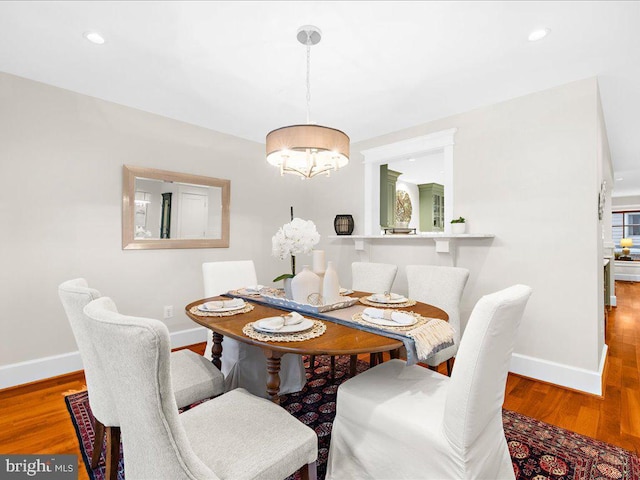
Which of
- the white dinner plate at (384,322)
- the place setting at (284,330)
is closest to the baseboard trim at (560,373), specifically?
the white dinner plate at (384,322)

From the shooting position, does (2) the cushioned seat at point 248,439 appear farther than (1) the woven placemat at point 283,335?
No

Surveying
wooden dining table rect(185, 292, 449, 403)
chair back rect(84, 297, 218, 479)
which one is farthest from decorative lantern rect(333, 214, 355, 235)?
chair back rect(84, 297, 218, 479)

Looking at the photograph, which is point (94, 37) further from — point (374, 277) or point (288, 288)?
point (374, 277)

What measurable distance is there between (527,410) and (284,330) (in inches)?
76.2

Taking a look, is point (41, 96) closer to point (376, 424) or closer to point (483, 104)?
point (376, 424)

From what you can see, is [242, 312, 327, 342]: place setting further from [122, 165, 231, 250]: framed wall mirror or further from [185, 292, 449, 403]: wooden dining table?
[122, 165, 231, 250]: framed wall mirror

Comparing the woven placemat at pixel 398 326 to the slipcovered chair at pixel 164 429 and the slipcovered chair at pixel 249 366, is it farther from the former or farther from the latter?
the slipcovered chair at pixel 249 366

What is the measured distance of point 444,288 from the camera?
2.41m

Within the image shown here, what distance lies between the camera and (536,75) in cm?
249

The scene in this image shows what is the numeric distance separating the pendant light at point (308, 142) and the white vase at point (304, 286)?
30.3 inches

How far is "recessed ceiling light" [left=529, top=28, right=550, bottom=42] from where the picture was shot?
6.45ft

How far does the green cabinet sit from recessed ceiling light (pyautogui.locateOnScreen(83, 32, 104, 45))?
6.87 meters

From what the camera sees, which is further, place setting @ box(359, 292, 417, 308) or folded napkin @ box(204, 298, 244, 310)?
place setting @ box(359, 292, 417, 308)

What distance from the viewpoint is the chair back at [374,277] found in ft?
9.21
